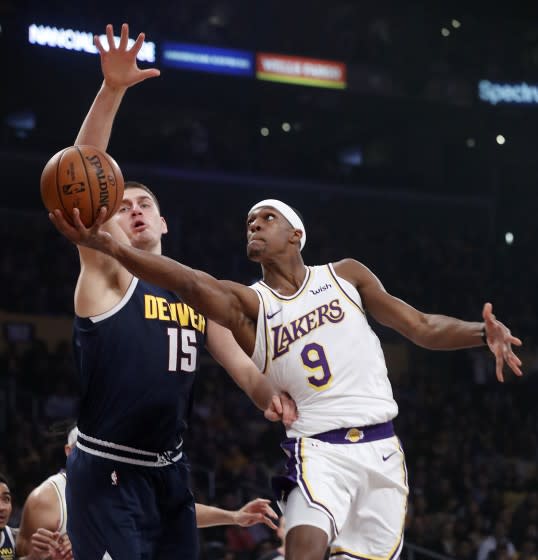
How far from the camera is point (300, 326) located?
456 cm

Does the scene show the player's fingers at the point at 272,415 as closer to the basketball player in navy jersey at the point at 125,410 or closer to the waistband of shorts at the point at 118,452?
the basketball player in navy jersey at the point at 125,410

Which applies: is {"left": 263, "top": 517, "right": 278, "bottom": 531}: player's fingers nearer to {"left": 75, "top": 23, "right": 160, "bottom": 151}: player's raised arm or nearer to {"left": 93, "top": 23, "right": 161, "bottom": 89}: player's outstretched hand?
{"left": 75, "top": 23, "right": 160, "bottom": 151}: player's raised arm

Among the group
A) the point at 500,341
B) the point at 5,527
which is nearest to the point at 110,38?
the point at 500,341

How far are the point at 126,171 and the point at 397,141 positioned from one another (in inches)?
412

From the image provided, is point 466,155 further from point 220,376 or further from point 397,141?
point 220,376

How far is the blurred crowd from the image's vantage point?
12797 millimetres

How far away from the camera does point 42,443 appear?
487 inches

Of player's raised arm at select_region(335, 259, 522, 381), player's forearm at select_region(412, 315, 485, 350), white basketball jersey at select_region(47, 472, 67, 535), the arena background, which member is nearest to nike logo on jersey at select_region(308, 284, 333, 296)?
player's raised arm at select_region(335, 259, 522, 381)

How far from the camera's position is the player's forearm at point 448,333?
436 cm

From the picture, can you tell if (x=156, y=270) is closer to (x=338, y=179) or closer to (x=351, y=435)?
(x=351, y=435)

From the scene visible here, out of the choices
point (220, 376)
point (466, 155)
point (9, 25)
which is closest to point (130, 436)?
point (220, 376)

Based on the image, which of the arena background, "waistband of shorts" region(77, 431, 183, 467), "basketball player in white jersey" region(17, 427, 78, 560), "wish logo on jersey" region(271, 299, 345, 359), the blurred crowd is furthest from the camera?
the arena background

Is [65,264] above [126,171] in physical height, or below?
below

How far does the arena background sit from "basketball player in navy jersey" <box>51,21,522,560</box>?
28.6 feet
